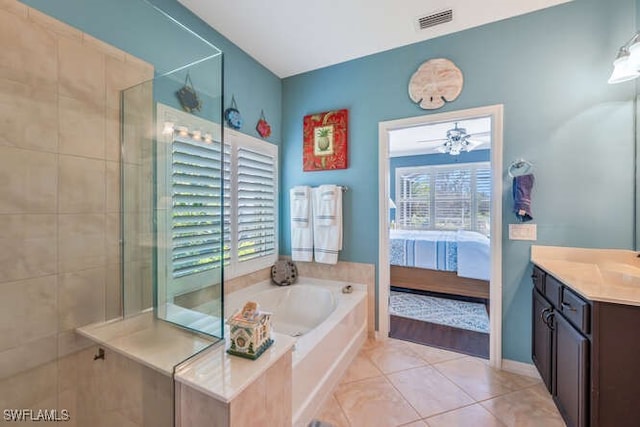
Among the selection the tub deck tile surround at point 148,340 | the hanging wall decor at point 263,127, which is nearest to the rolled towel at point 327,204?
the hanging wall decor at point 263,127

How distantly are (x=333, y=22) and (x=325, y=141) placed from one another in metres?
1.03

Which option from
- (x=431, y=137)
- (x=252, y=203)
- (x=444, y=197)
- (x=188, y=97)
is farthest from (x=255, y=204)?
(x=444, y=197)

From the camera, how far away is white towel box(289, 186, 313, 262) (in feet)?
9.24

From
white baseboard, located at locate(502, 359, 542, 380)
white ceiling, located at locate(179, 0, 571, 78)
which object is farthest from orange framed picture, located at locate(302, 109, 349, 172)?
white baseboard, located at locate(502, 359, 542, 380)

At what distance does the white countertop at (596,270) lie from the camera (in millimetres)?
1264

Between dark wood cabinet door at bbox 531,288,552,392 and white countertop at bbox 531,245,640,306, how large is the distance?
0.26 metres

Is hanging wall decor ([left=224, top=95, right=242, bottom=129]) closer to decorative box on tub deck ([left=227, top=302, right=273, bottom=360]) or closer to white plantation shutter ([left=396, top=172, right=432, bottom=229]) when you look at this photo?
decorative box on tub deck ([left=227, top=302, right=273, bottom=360])

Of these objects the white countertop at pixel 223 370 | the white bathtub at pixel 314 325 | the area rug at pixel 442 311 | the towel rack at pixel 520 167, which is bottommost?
the area rug at pixel 442 311

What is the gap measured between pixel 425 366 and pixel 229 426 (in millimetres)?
1760

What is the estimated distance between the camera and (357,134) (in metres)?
2.71

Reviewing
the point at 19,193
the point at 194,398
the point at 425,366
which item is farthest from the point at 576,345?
the point at 19,193

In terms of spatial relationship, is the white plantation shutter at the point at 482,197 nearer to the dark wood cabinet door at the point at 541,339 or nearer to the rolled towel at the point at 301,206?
the dark wood cabinet door at the point at 541,339

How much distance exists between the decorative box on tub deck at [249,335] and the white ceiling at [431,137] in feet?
11.7

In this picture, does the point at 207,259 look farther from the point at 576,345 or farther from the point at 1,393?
the point at 576,345
